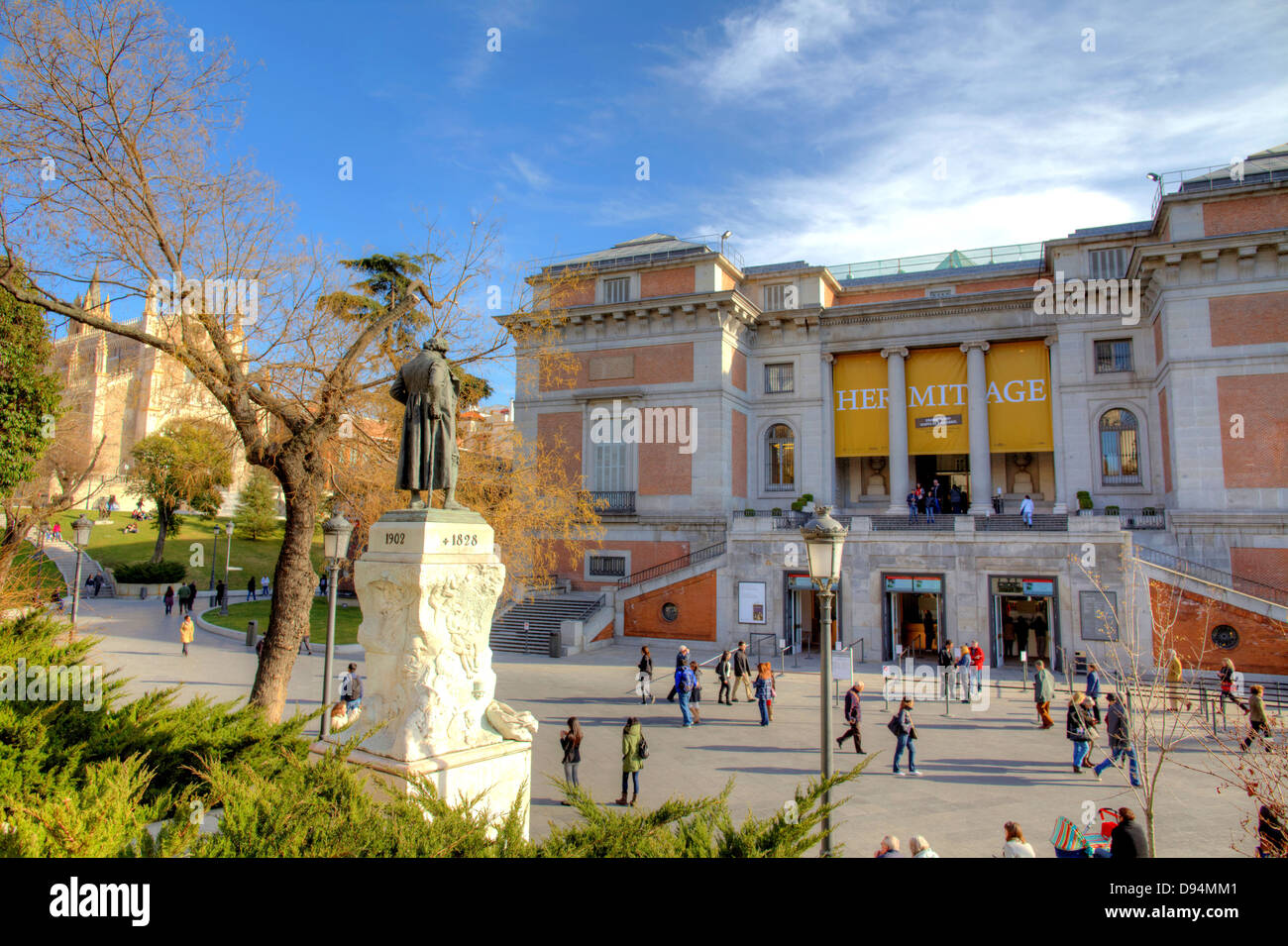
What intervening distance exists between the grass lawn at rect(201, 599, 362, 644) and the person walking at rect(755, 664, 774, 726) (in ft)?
55.4

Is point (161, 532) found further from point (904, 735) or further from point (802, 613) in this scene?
point (904, 735)

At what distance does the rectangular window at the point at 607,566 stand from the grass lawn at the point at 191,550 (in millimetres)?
24401

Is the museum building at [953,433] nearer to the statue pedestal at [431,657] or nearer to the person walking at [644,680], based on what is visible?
the person walking at [644,680]

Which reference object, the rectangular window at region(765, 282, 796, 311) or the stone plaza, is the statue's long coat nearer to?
the stone plaza

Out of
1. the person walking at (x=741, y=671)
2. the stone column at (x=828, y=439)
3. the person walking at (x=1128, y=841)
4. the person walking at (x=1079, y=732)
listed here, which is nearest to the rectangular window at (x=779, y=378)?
the stone column at (x=828, y=439)

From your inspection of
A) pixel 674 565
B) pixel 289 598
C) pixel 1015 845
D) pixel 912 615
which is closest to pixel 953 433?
pixel 912 615

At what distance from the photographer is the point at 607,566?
31609 millimetres

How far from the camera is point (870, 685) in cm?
2145

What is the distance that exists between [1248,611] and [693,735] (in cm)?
1719

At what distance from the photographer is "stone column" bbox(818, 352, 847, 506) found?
106 feet

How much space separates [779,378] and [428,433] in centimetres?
2791

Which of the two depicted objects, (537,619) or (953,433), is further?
(953,433)
